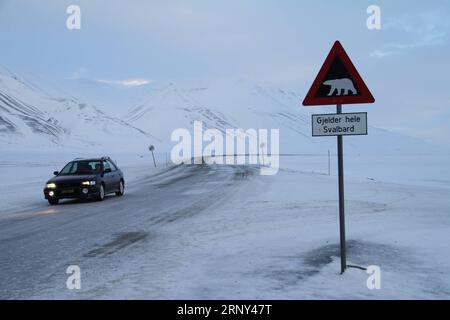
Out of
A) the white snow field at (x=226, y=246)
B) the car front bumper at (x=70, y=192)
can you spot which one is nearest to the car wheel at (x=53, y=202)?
the car front bumper at (x=70, y=192)

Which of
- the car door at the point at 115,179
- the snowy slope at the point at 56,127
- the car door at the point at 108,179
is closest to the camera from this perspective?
the car door at the point at 108,179

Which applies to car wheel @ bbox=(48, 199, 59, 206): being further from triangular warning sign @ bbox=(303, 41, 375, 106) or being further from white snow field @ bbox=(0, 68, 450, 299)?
triangular warning sign @ bbox=(303, 41, 375, 106)

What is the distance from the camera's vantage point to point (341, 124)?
6.25 meters

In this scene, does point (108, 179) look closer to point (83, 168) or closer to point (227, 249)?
point (83, 168)

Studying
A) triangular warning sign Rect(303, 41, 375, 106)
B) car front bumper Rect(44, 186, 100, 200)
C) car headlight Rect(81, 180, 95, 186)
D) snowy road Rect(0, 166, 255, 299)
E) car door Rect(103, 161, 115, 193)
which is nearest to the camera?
triangular warning sign Rect(303, 41, 375, 106)

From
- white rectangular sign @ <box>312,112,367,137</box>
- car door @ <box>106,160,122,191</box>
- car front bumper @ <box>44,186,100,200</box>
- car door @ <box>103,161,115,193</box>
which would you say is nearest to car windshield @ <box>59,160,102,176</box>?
car door @ <box>103,161,115,193</box>

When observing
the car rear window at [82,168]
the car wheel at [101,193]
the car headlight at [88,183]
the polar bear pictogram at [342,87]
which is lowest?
the car wheel at [101,193]

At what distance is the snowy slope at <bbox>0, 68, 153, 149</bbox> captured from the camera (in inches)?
5266

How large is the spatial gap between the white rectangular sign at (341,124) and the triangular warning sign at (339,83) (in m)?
0.17

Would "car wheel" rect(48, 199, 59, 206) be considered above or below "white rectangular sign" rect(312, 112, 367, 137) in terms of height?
below

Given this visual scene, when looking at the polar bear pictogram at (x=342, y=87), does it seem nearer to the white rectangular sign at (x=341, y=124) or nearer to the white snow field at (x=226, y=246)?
the white rectangular sign at (x=341, y=124)

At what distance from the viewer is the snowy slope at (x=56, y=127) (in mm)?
133750

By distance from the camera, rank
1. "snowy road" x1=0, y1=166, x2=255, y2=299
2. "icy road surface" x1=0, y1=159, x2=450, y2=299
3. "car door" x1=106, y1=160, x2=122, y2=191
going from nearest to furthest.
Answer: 1. "icy road surface" x1=0, y1=159, x2=450, y2=299
2. "snowy road" x1=0, y1=166, x2=255, y2=299
3. "car door" x1=106, y1=160, x2=122, y2=191
